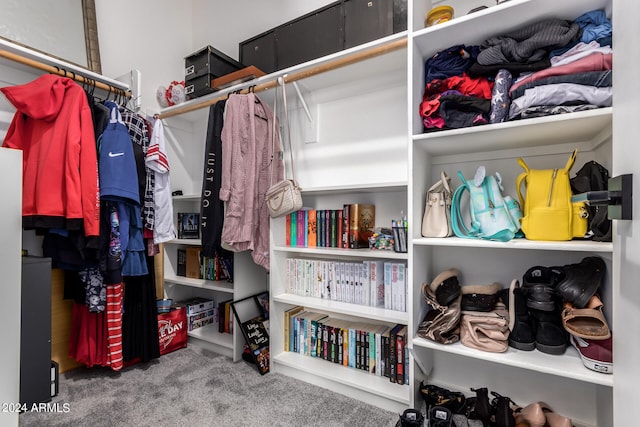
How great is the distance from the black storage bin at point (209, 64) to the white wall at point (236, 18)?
0.46 m

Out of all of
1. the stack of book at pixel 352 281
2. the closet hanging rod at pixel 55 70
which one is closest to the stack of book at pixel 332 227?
the stack of book at pixel 352 281

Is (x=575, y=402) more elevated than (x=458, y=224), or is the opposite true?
(x=458, y=224)

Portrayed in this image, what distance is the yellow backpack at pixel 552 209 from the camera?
3.54 ft

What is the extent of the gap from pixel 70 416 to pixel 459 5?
2.72 metres

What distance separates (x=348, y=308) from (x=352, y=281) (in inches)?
6.3

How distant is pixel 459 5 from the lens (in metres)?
1.55

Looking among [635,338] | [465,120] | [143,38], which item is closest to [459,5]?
[465,120]

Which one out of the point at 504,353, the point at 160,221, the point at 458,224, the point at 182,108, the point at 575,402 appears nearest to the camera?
the point at 504,353

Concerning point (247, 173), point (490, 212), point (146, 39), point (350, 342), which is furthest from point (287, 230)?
point (146, 39)

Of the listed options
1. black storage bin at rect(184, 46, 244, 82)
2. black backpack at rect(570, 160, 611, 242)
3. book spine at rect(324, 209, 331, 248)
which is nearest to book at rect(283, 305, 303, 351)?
book spine at rect(324, 209, 331, 248)

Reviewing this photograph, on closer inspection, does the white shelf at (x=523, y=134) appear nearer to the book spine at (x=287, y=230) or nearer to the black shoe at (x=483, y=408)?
the book spine at (x=287, y=230)

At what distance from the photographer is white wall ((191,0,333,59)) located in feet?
6.97

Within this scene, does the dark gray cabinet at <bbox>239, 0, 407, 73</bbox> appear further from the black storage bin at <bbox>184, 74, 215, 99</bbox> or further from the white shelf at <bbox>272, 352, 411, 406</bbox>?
the white shelf at <bbox>272, 352, 411, 406</bbox>

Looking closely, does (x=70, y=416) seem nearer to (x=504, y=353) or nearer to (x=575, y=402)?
(x=504, y=353)
